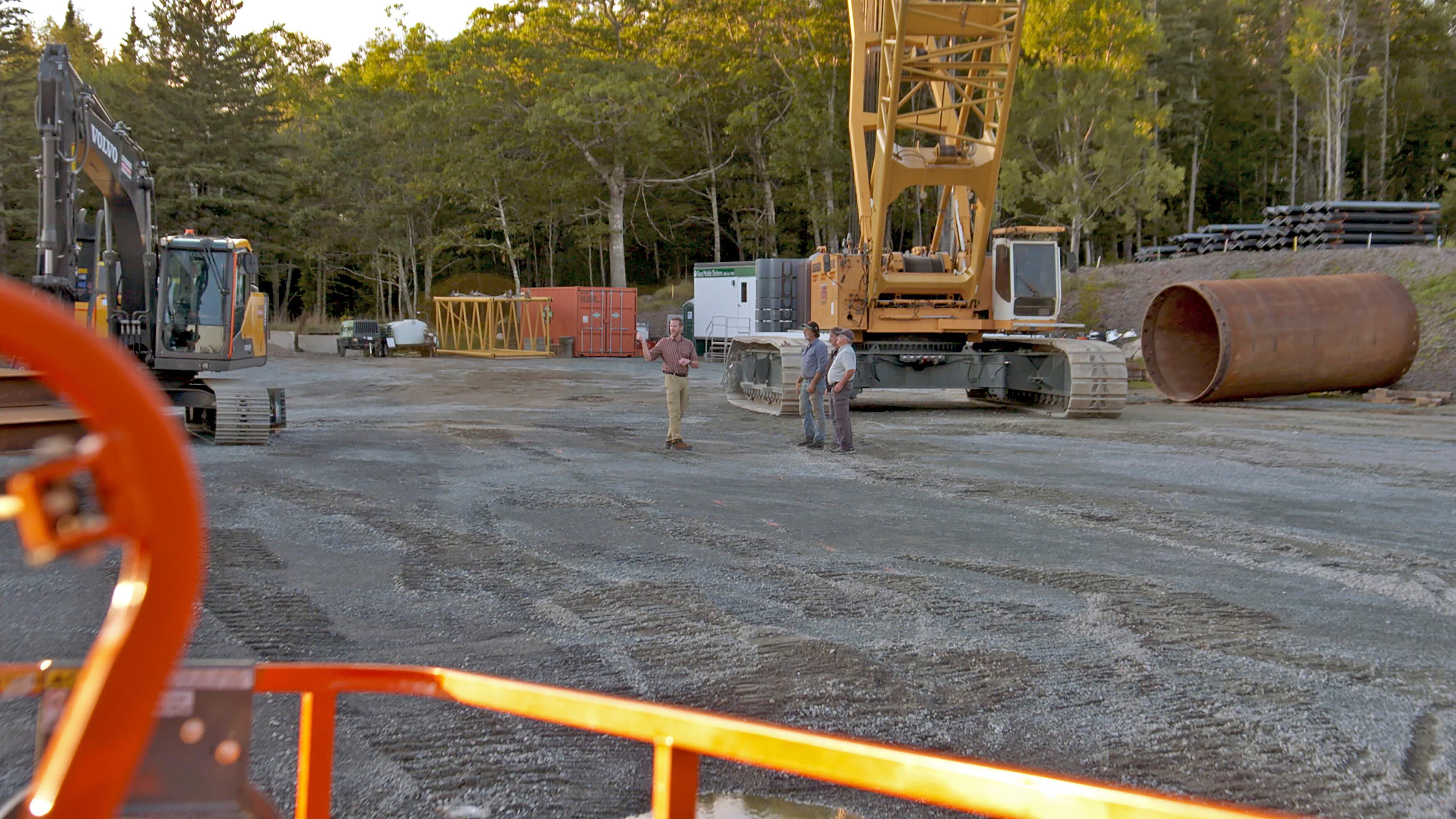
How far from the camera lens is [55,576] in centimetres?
721

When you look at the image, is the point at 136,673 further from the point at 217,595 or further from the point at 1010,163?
the point at 1010,163

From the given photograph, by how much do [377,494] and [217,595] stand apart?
376 cm

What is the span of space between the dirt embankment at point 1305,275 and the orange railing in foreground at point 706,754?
76.8 feet

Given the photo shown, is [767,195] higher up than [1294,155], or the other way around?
[1294,155]

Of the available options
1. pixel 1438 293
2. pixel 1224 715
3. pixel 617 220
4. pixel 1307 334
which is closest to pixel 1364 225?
pixel 1438 293

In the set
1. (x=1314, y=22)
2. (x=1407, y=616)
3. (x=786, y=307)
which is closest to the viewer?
(x=1407, y=616)

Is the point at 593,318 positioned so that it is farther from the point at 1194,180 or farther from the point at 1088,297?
the point at 1194,180

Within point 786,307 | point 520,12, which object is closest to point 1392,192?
point 786,307

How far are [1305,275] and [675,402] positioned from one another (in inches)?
→ 826

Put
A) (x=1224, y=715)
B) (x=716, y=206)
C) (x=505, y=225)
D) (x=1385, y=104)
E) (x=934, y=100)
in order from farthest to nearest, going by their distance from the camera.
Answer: (x=716, y=206)
(x=1385, y=104)
(x=505, y=225)
(x=934, y=100)
(x=1224, y=715)

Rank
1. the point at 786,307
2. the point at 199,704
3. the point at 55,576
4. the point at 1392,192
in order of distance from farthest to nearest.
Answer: the point at 1392,192, the point at 786,307, the point at 55,576, the point at 199,704

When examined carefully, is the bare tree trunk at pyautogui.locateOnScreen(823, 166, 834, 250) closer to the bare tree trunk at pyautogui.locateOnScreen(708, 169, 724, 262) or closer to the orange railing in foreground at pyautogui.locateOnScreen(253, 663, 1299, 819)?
the bare tree trunk at pyautogui.locateOnScreen(708, 169, 724, 262)

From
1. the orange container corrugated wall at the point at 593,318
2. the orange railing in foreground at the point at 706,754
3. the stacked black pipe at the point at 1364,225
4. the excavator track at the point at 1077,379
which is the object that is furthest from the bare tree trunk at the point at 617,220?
the orange railing in foreground at the point at 706,754

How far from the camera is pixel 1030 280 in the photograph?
19203mm
